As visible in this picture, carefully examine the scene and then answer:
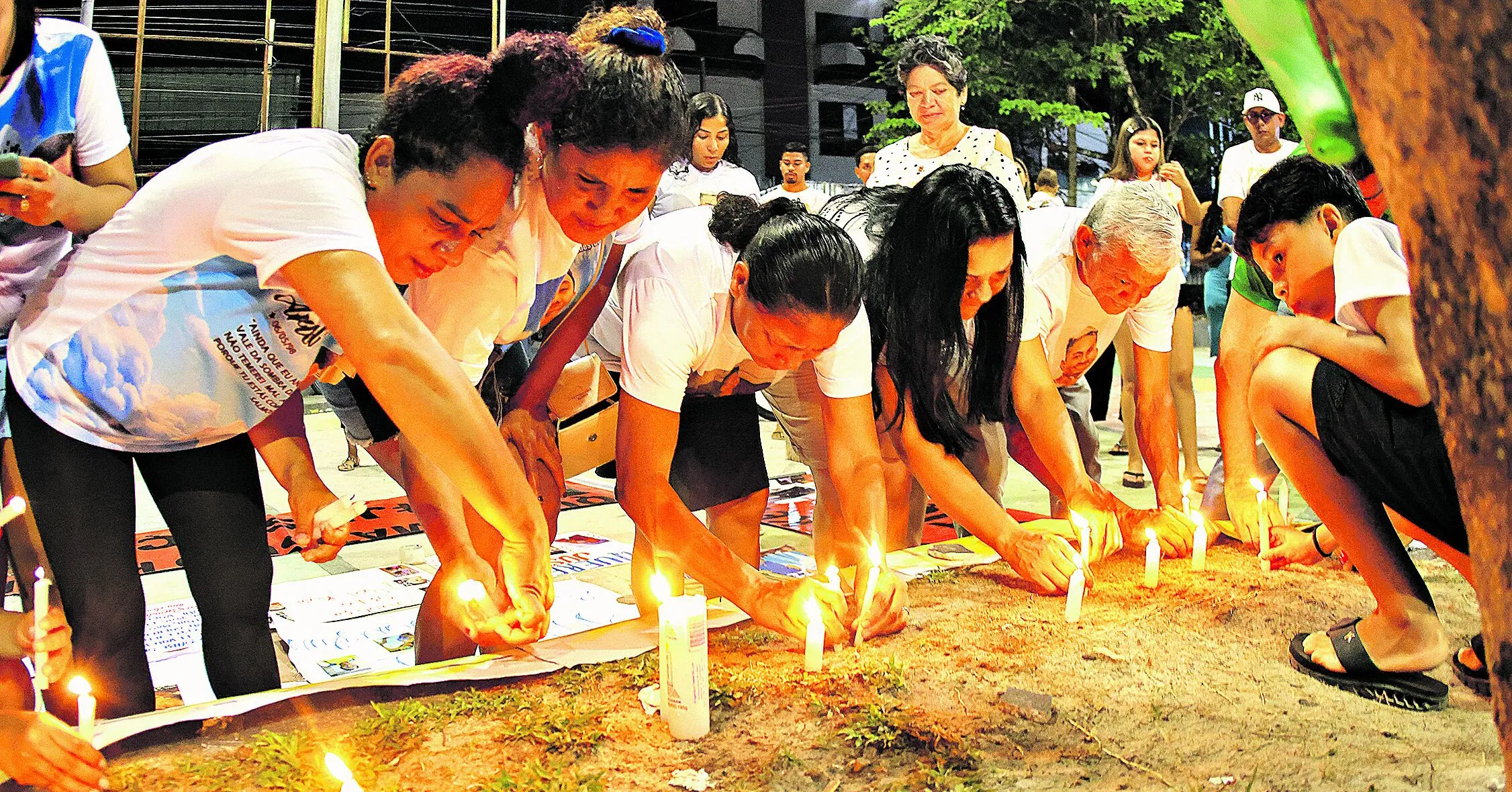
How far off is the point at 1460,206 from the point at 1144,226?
213 cm

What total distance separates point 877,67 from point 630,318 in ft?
39.3

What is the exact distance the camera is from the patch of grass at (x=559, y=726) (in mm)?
1545

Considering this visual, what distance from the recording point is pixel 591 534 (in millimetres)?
4152

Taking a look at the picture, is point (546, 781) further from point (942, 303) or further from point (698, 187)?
point (698, 187)

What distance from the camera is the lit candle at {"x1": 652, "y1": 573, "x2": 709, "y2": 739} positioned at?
156 cm

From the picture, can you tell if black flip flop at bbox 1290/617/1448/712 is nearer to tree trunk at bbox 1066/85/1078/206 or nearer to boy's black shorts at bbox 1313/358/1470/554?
boy's black shorts at bbox 1313/358/1470/554

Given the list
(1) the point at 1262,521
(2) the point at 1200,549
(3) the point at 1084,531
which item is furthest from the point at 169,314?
(1) the point at 1262,521

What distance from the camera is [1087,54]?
11609 mm

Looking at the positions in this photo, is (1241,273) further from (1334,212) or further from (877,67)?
(877,67)

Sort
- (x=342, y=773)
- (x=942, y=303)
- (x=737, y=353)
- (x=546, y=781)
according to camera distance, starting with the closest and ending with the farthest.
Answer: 1. (x=342, y=773)
2. (x=546, y=781)
3. (x=737, y=353)
4. (x=942, y=303)

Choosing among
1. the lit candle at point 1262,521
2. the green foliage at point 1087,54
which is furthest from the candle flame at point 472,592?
the green foliage at point 1087,54

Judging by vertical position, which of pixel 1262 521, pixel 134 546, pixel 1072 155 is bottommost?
pixel 1262 521

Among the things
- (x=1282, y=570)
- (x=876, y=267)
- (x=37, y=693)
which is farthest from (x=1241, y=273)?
(x=37, y=693)

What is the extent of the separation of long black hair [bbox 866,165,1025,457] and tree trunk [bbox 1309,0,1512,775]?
1.84 meters
